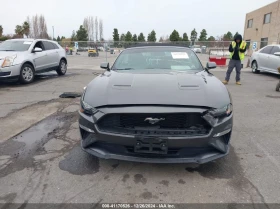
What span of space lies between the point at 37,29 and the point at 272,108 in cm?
7098

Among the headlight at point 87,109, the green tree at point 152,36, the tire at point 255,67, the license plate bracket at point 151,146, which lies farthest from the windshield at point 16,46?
the green tree at point 152,36

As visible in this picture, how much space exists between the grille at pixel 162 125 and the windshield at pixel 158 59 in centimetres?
153

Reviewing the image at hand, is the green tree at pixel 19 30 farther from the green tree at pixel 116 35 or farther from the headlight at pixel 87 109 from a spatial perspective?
the headlight at pixel 87 109

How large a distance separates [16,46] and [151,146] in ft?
26.5

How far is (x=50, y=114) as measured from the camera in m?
5.06

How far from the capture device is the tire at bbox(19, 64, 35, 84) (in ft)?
26.2

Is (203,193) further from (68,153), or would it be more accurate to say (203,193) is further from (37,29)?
(37,29)

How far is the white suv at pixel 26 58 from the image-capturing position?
7574mm

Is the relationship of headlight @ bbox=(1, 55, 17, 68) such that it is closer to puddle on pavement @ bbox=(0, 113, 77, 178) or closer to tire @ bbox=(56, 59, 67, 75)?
tire @ bbox=(56, 59, 67, 75)

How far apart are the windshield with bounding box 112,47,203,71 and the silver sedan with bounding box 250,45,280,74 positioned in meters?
7.25

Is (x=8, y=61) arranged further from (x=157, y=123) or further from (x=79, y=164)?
(x=157, y=123)

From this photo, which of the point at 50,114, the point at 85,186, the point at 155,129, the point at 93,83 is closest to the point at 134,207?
the point at 85,186

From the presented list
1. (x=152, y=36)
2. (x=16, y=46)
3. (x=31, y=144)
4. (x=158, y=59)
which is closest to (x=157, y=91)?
(x=158, y=59)

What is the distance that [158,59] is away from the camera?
416 centimetres
